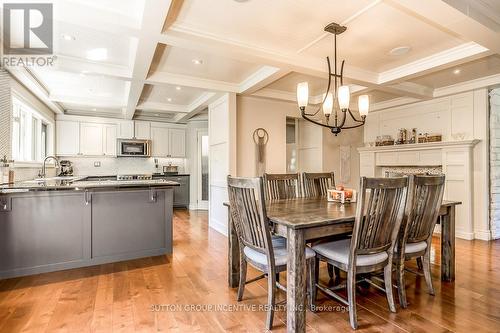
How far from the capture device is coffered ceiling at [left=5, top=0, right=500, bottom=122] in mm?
2279

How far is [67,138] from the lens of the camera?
6273mm

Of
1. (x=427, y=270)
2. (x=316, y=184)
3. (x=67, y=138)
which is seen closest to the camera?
(x=427, y=270)

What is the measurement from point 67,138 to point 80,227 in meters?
4.32

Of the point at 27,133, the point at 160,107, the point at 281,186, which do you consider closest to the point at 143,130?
the point at 160,107

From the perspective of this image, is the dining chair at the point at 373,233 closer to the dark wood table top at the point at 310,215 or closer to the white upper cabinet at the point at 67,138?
the dark wood table top at the point at 310,215

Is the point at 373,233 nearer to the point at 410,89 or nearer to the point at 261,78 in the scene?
the point at 261,78

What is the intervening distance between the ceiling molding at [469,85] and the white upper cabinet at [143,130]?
6.33 meters

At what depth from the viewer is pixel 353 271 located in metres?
1.92

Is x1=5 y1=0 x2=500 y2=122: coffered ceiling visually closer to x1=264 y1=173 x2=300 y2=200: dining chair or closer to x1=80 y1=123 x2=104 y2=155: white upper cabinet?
x1=264 y1=173 x2=300 y2=200: dining chair

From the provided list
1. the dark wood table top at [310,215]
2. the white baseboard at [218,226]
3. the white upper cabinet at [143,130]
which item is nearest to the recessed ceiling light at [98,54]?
the dark wood table top at [310,215]

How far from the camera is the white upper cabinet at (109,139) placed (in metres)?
6.67

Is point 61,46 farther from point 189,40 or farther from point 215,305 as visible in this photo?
point 215,305

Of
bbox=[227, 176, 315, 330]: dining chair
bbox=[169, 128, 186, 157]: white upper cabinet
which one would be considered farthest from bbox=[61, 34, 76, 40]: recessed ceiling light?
bbox=[169, 128, 186, 157]: white upper cabinet

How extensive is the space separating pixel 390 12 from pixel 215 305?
291cm
